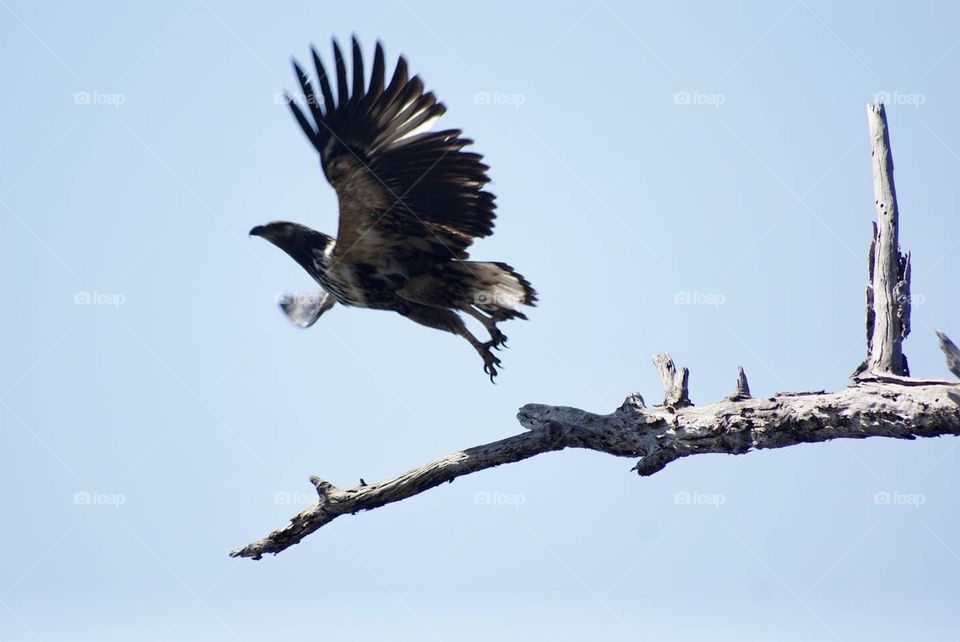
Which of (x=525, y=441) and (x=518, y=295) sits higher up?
(x=518, y=295)

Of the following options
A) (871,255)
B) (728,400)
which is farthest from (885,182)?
(728,400)

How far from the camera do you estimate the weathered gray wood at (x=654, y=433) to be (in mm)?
Answer: 5008

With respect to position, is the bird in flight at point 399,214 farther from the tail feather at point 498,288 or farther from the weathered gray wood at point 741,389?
the weathered gray wood at point 741,389

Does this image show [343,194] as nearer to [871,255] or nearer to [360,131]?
[360,131]

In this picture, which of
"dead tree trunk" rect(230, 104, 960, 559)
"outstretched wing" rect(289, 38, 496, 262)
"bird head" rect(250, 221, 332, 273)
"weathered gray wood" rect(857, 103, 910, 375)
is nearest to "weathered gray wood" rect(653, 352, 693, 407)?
"dead tree trunk" rect(230, 104, 960, 559)

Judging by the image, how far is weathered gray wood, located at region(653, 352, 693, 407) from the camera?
5590 millimetres

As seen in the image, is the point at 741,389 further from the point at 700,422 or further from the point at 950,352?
the point at 950,352

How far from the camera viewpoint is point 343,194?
21.1ft

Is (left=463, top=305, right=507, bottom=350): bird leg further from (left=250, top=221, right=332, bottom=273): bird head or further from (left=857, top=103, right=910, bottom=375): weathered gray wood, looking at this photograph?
(left=857, top=103, right=910, bottom=375): weathered gray wood

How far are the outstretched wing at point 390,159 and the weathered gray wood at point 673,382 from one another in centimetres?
159

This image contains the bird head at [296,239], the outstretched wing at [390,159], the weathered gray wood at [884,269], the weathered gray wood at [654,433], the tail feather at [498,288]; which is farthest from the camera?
the bird head at [296,239]

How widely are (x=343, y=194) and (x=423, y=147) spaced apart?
59cm

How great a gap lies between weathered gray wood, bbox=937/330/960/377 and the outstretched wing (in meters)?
2.97

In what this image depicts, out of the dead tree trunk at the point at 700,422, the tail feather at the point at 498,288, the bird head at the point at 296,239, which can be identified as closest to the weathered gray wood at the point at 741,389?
the dead tree trunk at the point at 700,422
